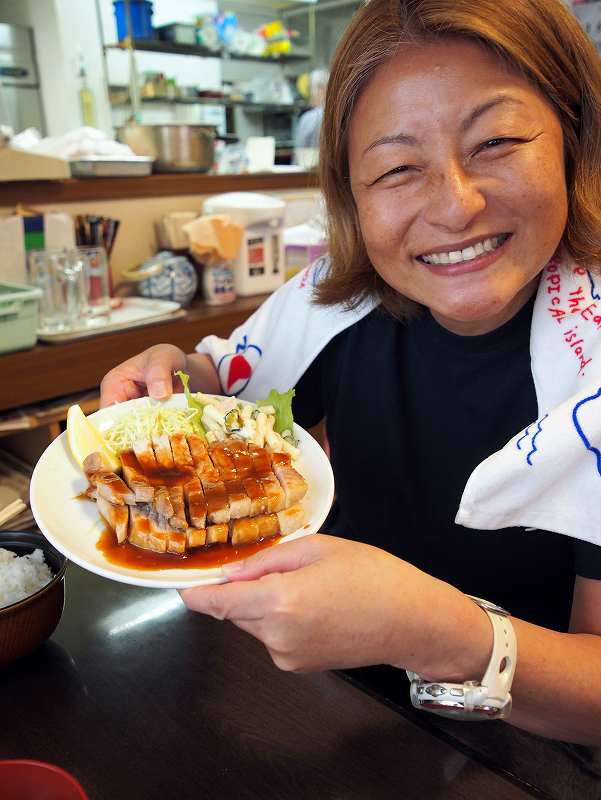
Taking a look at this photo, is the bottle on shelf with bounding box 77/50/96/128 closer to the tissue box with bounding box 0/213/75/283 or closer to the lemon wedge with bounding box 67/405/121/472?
the tissue box with bounding box 0/213/75/283

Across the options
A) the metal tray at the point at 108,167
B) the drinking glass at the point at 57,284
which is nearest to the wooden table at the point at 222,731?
the drinking glass at the point at 57,284

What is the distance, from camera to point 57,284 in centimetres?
290

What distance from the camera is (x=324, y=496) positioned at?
1271mm

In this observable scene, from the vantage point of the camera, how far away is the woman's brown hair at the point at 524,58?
121 cm

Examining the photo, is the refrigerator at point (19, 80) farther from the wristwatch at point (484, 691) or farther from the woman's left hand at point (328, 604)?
the wristwatch at point (484, 691)

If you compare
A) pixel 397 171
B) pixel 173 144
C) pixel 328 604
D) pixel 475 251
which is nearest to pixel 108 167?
pixel 173 144

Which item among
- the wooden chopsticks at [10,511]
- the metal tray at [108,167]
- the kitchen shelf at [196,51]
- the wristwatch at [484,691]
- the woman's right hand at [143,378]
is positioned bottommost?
the wristwatch at [484,691]

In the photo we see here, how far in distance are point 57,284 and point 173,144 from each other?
3.88ft

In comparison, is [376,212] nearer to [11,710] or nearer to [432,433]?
[432,433]

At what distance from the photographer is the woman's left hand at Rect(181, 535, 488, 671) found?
2.98 ft

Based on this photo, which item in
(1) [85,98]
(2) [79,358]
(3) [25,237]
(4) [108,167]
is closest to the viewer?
(2) [79,358]

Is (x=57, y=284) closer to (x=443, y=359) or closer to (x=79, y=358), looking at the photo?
(x=79, y=358)

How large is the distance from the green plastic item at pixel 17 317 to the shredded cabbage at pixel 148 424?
1261 millimetres

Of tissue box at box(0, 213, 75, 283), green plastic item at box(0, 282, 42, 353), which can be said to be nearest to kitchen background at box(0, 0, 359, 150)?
tissue box at box(0, 213, 75, 283)
